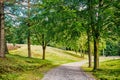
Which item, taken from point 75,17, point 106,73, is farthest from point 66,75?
point 75,17

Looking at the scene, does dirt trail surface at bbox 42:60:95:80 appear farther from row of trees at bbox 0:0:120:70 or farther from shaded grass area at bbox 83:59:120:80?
row of trees at bbox 0:0:120:70

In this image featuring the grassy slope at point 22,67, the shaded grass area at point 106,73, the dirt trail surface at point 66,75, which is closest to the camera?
the grassy slope at point 22,67

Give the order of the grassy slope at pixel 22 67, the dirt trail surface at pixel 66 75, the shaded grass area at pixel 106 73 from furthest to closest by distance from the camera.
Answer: the shaded grass area at pixel 106 73
the dirt trail surface at pixel 66 75
the grassy slope at pixel 22 67

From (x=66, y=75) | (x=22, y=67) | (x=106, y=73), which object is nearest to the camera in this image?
(x=66, y=75)

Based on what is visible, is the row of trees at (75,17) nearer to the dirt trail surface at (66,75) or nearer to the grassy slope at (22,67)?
the grassy slope at (22,67)

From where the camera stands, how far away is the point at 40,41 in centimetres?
5081

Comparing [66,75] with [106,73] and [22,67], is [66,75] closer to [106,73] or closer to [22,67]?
[106,73]

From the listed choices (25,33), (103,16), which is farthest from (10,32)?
(103,16)

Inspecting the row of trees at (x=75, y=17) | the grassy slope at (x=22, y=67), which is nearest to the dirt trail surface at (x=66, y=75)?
the grassy slope at (x=22, y=67)

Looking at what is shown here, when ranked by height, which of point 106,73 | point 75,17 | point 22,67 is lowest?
point 106,73

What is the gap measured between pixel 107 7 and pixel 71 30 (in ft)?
14.4

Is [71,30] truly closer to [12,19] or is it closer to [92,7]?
[92,7]

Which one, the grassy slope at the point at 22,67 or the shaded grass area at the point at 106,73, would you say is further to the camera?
the shaded grass area at the point at 106,73

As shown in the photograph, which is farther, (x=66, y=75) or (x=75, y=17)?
(x=75, y=17)
